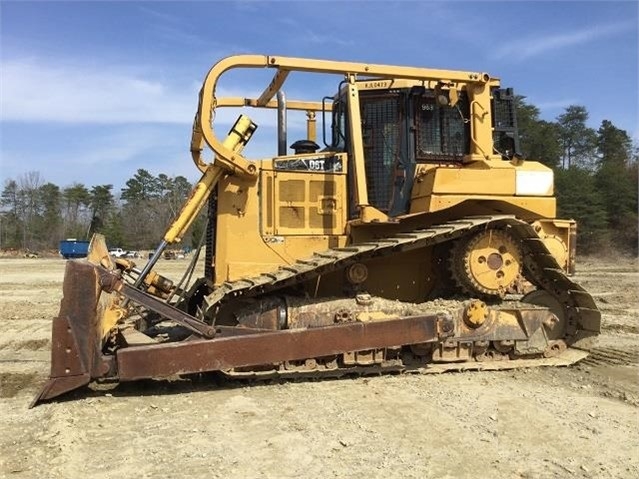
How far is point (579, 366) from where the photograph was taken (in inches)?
287

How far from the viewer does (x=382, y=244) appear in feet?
20.9

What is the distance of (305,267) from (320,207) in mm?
1196

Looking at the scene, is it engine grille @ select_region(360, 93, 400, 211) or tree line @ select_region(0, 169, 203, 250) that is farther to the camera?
tree line @ select_region(0, 169, 203, 250)

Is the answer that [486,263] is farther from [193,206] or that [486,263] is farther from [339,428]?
[193,206]

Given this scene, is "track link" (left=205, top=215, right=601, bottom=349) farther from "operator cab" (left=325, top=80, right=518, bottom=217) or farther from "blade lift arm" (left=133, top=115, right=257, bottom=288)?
"blade lift arm" (left=133, top=115, right=257, bottom=288)

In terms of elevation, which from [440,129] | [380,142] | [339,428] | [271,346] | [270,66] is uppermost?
[270,66]

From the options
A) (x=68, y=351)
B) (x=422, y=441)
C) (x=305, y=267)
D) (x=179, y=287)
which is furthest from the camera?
(x=179, y=287)

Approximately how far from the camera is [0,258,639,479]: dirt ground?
4.13 m

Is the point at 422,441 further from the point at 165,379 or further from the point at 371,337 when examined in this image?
the point at 165,379

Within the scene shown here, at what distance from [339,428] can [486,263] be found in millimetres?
2875

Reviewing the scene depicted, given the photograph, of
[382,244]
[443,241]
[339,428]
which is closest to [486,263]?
[443,241]

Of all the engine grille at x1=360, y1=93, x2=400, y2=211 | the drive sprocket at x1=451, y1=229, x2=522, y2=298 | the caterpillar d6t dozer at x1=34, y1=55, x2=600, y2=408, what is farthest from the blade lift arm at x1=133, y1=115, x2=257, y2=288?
the drive sprocket at x1=451, y1=229, x2=522, y2=298

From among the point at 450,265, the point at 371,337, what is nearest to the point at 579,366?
the point at 450,265

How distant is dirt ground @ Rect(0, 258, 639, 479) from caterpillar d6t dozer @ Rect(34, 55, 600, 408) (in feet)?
1.41
